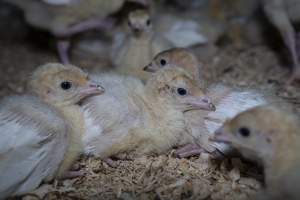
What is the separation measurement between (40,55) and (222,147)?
2.72 metres

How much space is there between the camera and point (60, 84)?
3.05 m

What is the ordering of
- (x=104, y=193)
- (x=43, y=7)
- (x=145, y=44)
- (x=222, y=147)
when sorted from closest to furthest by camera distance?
(x=104, y=193), (x=222, y=147), (x=145, y=44), (x=43, y=7)

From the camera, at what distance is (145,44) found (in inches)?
170

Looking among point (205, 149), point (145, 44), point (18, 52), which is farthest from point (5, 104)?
point (18, 52)

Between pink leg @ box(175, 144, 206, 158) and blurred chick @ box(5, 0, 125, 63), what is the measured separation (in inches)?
78.1

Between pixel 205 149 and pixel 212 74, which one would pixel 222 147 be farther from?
pixel 212 74

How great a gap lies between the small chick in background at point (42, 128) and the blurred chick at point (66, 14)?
1714 mm

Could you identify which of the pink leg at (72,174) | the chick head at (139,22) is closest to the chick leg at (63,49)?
the chick head at (139,22)

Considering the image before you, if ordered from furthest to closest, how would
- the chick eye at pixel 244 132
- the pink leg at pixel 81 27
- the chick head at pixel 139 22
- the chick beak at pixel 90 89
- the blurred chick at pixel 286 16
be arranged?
the pink leg at pixel 81 27 → the blurred chick at pixel 286 16 → the chick head at pixel 139 22 → the chick beak at pixel 90 89 → the chick eye at pixel 244 132

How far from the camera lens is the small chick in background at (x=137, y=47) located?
422cm

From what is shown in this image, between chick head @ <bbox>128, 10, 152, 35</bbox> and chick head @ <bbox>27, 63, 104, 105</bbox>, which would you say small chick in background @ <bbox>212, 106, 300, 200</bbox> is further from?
chick head @ <bbox>128, 10, 152, 35</bbox>

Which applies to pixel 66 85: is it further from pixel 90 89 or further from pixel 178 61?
pixel 178 61

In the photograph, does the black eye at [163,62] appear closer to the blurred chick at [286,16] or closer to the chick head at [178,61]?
the chick head at [178,61]

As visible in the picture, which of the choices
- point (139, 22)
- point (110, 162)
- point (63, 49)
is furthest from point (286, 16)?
point (110, 162)
